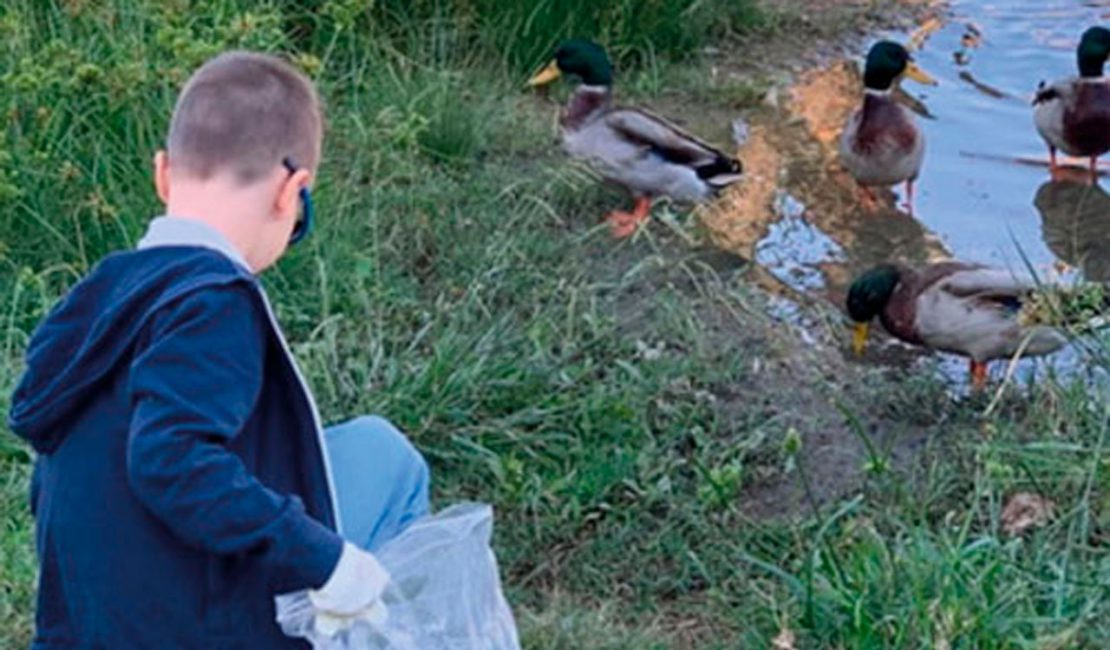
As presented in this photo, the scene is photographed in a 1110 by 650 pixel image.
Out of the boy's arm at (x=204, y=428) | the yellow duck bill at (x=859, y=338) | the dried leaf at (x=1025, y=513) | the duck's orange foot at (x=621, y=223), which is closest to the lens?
the boy's arm at (x=204, y=428)

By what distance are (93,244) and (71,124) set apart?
1.37ft

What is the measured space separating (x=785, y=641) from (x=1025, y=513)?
92 centimetres

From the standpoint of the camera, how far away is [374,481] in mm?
2998

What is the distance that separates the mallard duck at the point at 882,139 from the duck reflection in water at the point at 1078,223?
1.66 feet

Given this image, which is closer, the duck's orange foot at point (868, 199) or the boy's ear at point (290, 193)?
the boy's ear at point (290, 193)

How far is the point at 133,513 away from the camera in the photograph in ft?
8.42

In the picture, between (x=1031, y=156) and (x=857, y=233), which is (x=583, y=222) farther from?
(x=1031, y=156)

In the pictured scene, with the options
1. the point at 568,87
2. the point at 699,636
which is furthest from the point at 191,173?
the point at 568,87

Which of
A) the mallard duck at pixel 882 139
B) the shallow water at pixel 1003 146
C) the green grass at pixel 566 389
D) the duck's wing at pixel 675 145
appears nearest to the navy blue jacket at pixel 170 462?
the green grass at pixel 566 389

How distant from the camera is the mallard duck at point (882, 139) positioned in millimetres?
7258

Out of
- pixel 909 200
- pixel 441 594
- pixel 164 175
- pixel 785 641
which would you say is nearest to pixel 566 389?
pixel 785 641

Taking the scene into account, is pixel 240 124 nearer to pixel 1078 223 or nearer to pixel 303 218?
pixel 303 218

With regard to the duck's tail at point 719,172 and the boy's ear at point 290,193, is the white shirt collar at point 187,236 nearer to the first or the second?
the boy's ear at point 290,193

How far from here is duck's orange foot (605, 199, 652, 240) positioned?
21.2ft
